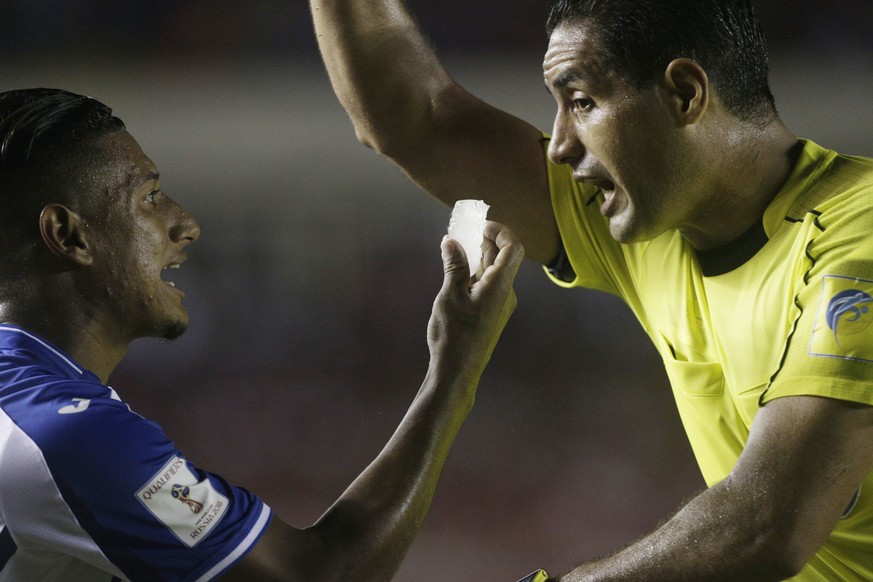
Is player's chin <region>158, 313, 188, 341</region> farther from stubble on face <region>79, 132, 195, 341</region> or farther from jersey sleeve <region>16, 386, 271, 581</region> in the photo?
jersey sleeve <region>16, 386, 271, 581</region>

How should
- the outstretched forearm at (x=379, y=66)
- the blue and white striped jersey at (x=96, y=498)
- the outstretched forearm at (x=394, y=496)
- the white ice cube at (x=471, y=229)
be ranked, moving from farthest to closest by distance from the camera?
the outstretched forearm at (x=379, y=66) < the white ice cube at (x=471, y=229) < the outstretched forearm at (x=394, y=496) < the blue and white striped jersey at (x=96, y=498)

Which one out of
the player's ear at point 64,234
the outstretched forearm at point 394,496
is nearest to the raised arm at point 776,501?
the outstretched forearm at point 394,496

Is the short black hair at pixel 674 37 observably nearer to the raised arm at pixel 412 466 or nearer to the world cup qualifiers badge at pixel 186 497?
the raised arm at pixel 412 466

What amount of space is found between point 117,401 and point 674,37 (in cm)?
95

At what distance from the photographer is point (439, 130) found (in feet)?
6.09

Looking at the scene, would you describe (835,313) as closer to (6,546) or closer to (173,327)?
(173,327)

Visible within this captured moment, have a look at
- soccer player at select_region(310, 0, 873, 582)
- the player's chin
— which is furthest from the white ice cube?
the player's chin

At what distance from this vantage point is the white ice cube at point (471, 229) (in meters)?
1.57

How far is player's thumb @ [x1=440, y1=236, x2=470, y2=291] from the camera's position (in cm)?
155

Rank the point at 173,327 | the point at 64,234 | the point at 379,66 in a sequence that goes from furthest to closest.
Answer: the point at 379,66 < the point at 173,327 < the point at 64,234

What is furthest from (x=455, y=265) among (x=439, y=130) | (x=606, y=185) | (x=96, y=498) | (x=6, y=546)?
(x=6, y=546)

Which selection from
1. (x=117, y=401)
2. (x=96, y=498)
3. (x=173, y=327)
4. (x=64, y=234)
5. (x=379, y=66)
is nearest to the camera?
(x=96, y=498)

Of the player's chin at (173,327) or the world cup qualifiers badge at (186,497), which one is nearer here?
the world cup qualifiers badge at (186,497)

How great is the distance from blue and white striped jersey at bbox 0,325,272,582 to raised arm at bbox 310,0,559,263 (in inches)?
29.9
